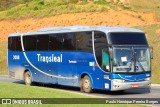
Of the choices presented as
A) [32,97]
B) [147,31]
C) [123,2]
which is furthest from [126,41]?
[123,2]

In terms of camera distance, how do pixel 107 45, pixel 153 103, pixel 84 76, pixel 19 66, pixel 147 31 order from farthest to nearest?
pixel 147 31, pixel 19 66, pixel 84 76, pixel 107 45, pixel 153 103

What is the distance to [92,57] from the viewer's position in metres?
22.1

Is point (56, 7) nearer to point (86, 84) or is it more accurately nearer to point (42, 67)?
point (42, 67)

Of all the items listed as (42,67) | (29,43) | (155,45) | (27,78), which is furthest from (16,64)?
(155,45)

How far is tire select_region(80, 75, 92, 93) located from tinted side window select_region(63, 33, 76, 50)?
1.75m

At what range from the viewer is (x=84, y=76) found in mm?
23031

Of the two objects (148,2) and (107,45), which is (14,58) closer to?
(107,45)

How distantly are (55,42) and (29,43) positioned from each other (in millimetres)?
3013

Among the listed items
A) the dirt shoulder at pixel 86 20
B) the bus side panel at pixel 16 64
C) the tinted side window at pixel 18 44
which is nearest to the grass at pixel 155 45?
the dirt shoulder at pixel 86 20

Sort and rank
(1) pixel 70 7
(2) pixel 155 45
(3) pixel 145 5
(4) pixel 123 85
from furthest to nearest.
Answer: (3) pixel 145 5, (1) pixel 70 7, (2) pixel 155 45, (4) pixel 123 85

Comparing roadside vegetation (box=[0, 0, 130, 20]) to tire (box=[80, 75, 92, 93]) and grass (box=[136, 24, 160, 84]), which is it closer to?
grass (box=[136, 24, 160, 84])

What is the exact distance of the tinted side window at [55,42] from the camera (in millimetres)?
24781

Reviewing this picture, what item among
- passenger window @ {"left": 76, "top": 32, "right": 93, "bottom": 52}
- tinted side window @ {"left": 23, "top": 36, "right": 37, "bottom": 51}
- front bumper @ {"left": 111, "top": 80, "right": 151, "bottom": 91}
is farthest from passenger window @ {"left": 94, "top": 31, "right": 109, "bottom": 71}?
tinted side window @ {"left": 23, "top": 36, "right": 37, "bottom": 51}

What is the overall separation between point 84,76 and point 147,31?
2138 cm
